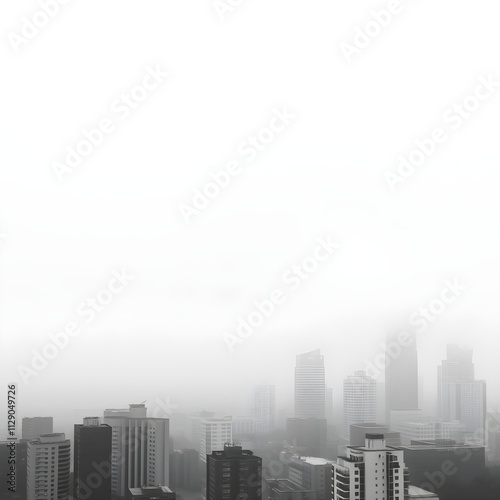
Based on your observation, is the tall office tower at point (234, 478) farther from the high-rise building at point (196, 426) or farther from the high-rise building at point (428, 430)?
the high-rise building at point (428, 430)

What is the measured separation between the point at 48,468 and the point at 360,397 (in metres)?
3.18

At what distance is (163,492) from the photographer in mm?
4355

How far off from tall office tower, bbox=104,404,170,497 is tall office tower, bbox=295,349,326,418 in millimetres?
1401

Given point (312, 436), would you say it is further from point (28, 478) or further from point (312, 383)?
point (28, 478)

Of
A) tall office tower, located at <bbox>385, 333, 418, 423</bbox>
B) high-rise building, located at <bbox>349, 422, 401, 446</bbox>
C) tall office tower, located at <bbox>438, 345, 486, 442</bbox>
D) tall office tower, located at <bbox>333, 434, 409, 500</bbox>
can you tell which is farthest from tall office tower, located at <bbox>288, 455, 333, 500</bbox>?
tall office tower, located at <bbox>438, 345, 486, 442</bbox>

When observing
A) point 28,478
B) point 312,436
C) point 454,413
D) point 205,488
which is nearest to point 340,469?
point 205,488

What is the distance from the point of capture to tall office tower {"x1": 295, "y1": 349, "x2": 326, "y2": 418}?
19.6 ft

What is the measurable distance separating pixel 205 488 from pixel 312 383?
1770 millimetres

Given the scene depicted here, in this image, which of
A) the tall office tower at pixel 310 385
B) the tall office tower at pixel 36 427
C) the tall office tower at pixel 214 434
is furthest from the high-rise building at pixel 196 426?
the tall office tower at pixel 36 427

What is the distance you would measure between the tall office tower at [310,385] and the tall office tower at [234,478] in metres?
1.35

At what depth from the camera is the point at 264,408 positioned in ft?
19.0

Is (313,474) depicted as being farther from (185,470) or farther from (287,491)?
(185,470)

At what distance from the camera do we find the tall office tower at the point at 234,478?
4.54 metres

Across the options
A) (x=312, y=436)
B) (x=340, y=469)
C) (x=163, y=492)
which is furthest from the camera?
(x=312, y=436)
